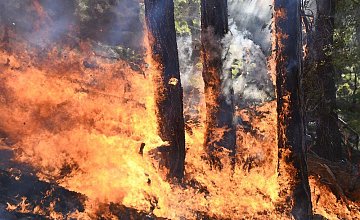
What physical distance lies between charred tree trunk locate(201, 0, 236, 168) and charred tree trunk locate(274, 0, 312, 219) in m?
1.59

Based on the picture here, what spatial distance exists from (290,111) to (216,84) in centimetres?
198

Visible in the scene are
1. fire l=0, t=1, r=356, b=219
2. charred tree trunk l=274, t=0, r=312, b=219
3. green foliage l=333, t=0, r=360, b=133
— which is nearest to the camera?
charred tree trunk l=274, t=0, r=312, b=219

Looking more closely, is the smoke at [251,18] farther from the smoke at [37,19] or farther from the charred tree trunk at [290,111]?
the charred tree trunk at [290,111]

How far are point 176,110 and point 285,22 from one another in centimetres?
246

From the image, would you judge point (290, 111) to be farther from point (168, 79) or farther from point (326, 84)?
point (326, 84)

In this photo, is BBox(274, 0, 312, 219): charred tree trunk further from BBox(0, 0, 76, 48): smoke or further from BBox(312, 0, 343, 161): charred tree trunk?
BBox(0, 0, 76, 48): smoke

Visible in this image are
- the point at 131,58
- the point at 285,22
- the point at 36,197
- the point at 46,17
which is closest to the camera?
the point at 285,22

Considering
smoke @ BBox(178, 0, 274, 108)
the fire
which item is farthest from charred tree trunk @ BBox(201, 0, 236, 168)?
smoke @ BBox(178, 0, 274, 108)

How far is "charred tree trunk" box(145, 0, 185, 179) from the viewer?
627 centimetres

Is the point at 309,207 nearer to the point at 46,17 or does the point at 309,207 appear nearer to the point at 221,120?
the point at 221,120

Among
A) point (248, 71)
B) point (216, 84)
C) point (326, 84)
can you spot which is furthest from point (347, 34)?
point (248, 71)

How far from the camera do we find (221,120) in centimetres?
756

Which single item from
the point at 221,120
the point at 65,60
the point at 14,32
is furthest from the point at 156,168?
the point at 14,32

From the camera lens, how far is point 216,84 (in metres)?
7.36
